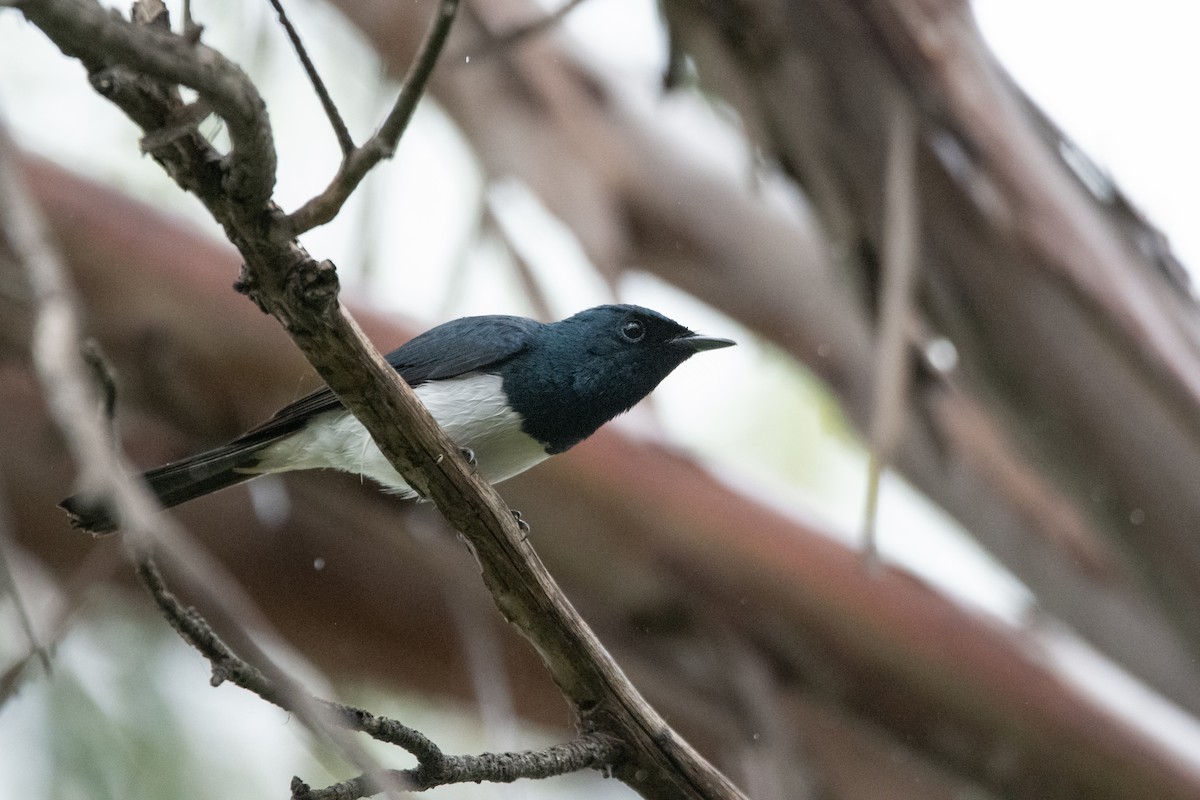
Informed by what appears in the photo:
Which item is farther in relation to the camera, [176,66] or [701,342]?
[701,342]

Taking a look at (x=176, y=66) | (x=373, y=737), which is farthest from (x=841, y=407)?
(x=176, y=66)

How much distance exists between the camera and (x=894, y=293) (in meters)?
3.51

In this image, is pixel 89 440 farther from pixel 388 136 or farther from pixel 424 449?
pixel 424 449

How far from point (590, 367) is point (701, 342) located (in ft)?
1.20

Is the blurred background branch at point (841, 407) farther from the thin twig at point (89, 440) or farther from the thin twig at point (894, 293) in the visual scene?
the thin twig at point (89, 440)

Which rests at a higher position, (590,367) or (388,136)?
(590,367)

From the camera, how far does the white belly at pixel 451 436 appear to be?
11.7 feet

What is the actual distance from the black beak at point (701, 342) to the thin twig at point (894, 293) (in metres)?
0.49

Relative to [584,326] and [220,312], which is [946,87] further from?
[220,312]

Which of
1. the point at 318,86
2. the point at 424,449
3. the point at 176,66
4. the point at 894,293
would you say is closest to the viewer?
the point at 176,66

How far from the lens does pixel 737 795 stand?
8.51 ft

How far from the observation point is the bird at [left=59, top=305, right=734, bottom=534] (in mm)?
3561

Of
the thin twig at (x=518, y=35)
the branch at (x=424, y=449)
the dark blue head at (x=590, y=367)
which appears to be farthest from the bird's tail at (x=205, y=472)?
the thin twig at (x=518, y=35)

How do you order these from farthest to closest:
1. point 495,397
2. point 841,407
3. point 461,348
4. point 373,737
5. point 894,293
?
point 841,407, point 461,348, point 495,397, point 894,293, point 373,737
